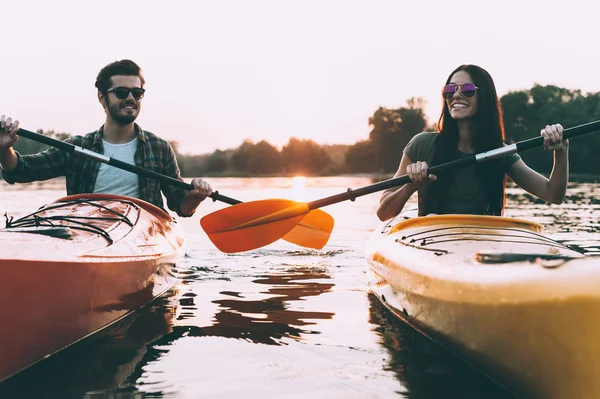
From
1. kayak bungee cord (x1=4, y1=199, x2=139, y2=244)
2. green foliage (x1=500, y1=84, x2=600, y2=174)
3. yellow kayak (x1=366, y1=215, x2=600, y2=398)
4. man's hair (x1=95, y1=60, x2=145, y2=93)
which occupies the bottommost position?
yellow kayak (x1=366, y1=215, x2=600, y2=398)

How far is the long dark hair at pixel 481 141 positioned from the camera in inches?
175

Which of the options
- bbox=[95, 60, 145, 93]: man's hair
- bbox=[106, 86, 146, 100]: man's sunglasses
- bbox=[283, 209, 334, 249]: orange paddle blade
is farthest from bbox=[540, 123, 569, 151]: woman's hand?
bbox=[95, 60, 145, 93]: man's hair

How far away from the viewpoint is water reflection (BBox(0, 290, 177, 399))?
2.95 meters

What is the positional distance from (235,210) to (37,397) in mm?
2879

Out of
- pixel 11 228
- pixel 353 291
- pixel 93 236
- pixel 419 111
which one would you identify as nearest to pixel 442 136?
pixel 353 291

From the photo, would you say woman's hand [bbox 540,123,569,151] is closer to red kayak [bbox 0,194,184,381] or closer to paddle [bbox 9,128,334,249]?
paddle [bbox 9,128,334,249]

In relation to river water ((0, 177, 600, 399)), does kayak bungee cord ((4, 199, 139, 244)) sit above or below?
above

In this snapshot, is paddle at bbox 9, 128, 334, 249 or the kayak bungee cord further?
paddle at bbox 9, 128, 334, 249

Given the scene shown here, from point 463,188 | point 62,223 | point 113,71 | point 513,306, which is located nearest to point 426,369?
point 513,306

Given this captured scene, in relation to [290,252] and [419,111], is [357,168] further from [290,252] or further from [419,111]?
[290,252]

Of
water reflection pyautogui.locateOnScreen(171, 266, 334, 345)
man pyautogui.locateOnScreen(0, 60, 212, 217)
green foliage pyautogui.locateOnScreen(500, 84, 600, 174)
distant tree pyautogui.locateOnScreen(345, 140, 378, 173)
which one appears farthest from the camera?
distant tree pyautogui.locateOnScreen(345, 140, 378, 173)

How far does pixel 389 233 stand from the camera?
15.5 ft

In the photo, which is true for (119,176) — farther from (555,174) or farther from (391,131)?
(391,131)

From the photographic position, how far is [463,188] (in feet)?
14.9
